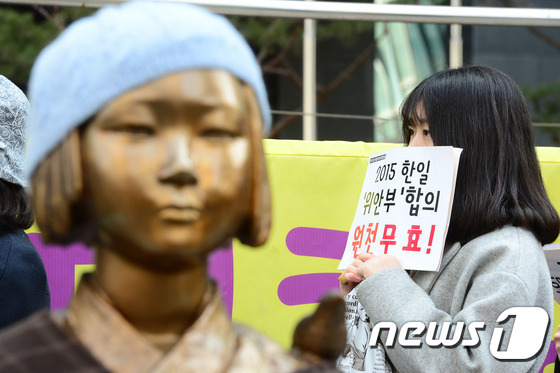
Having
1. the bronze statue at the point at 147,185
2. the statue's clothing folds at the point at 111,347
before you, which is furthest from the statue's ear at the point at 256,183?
the statue's clothing folds at the point at 111,347

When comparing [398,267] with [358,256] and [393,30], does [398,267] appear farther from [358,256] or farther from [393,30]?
[393,30]

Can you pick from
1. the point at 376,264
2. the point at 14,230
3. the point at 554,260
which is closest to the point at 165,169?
the point at 376,264

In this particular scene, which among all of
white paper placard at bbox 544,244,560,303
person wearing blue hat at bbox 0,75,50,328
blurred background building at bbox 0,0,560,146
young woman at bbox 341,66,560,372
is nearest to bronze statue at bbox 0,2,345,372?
young woman at bbox 341,66,560,372

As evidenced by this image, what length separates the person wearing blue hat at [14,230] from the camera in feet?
6.32

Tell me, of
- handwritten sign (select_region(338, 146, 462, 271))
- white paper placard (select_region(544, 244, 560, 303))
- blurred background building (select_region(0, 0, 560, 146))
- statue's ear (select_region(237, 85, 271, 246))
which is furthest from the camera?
blurred background building (select_region(0, 0, 560, 146))

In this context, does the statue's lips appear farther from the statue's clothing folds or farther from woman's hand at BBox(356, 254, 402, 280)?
woman's hand at BBox(356, 254, 402, 280)

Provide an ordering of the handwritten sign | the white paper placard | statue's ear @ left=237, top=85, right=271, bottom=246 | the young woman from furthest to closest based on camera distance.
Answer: the white paper placard → the handwritten sign → the young woman → statue's ear @ left=237, top=85, right=271, bottom=246

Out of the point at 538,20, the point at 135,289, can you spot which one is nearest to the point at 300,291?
the point at 538,20

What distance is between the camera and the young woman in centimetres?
178

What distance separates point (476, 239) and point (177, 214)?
1235 mm

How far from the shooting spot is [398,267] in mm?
1910

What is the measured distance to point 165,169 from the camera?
82cm

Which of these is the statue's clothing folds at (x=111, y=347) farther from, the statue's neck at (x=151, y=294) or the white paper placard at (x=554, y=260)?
the white paper placard at (x=554, y=260)

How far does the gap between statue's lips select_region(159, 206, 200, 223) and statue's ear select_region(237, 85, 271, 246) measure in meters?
0.12
